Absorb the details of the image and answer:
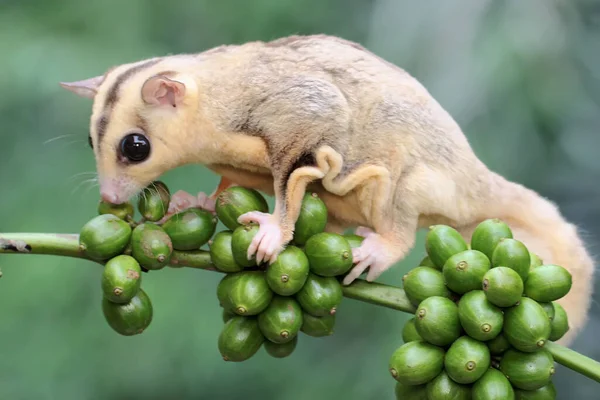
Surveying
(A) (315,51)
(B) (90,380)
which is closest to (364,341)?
(B) (90,380)

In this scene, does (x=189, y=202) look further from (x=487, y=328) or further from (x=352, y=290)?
(x=487, y=328)

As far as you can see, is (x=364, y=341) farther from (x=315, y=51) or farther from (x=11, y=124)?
(x=11, y=124)

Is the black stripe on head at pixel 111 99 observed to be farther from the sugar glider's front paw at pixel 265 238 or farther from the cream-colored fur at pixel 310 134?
the sugar glider's front paw at pixel 265 238

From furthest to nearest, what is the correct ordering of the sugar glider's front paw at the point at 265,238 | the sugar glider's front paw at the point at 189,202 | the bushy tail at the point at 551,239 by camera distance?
the bushy tail at the point at 551,239, the sugar glider's front paw at the point at 189,202, the sugar glider's front paw at the point at 265,238

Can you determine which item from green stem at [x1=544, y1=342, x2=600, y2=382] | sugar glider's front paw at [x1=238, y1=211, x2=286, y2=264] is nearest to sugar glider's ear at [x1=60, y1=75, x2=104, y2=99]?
sugar glider's front paw at [x1=238, y1=211, x2=286, y2=264]

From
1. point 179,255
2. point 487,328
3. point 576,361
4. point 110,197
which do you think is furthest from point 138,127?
point 576,361

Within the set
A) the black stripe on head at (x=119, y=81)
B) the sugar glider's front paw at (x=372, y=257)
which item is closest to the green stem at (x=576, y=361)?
the sugar glider's front paw at (x=372, y=257)

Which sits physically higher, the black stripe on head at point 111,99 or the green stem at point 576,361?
the black stripe on head at point 111,99
